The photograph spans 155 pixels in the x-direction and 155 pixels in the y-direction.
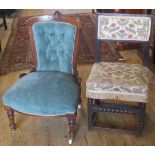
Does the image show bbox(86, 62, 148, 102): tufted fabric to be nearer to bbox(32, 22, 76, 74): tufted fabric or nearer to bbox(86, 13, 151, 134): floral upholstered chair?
bbox(86, 13, 151, 134): floral upholstered chair

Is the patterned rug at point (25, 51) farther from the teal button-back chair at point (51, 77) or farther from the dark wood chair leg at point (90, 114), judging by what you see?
the dark wood chair leg at point (90, 114)

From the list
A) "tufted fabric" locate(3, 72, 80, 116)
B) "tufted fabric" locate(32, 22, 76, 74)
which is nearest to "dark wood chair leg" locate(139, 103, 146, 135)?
"tufted fabric" locate(3, 72, 80, 116)

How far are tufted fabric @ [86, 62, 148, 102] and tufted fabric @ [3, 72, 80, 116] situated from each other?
0.50ft

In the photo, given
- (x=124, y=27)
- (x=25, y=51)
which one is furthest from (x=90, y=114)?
(x=25, y=51)

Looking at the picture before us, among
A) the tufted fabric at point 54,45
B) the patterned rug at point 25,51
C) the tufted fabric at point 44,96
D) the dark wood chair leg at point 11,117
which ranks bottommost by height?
the dark wood chair leg at point 11,117

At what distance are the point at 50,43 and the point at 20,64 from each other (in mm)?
1246

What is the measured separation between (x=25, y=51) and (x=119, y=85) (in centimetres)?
207

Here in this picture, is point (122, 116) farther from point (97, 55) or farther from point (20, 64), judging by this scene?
point (20, 64)

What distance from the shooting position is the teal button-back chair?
181 centimetres

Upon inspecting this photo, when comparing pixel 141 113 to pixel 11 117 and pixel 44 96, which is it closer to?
pixel 44 96

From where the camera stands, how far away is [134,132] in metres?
2.00

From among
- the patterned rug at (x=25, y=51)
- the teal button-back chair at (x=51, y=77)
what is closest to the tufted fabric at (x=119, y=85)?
the teal button-back chair at (x=51, y=77)

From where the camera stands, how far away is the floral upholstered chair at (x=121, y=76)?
1.82m

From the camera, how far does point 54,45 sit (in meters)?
2.07
